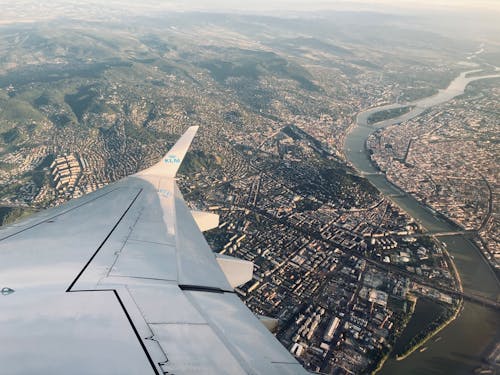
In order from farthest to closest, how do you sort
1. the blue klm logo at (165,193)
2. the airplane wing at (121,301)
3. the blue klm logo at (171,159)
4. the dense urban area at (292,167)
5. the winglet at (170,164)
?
the dense urban area at (292,167)
the blue klm logo at (171,159)
the winglet at (170,164)
the blue klm logo at (165,193)
the airplane wing at (121,301)

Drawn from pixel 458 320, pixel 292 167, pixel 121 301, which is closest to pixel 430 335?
pixel 458 320

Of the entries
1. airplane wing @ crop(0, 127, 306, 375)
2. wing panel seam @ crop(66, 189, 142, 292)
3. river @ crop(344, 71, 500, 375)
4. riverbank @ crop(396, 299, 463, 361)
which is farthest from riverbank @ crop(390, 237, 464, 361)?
wing panel seam @ crop(66, 189, 142, 292)

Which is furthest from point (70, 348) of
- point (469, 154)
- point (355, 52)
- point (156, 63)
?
point (355, 52)

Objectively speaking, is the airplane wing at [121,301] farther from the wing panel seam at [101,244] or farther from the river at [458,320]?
the river at [458,320]

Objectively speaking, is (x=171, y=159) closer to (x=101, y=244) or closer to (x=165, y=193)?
(x=165, y=193)

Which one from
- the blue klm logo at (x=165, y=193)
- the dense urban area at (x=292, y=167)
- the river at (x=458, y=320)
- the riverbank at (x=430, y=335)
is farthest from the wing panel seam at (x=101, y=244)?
the riverbank at (x=430, y=335)

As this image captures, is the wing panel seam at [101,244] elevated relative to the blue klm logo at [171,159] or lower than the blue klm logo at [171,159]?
lower
